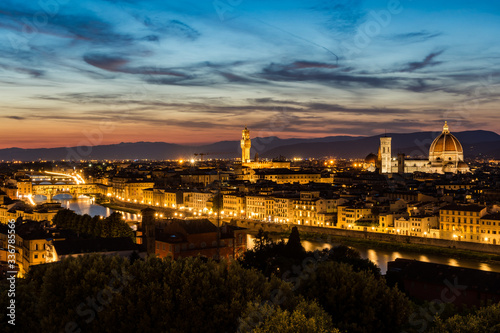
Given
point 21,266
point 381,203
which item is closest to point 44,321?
point 21,266

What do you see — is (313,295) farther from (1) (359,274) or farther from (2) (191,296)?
(2) (191,296)

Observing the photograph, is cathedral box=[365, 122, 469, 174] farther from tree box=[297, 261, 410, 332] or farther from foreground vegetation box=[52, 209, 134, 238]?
tree box=[297, 261, 410, 332]

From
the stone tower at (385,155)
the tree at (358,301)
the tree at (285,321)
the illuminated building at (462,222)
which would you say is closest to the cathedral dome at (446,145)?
the stone tower at (385,155)

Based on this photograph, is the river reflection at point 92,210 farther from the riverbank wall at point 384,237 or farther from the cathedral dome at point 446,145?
the cathedral dome at point 446,145

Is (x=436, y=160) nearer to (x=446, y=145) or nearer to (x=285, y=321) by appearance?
(x=446, y=145)

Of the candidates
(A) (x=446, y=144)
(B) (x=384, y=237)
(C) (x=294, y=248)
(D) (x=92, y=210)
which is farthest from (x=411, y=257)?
(A) (x=446, y=144)

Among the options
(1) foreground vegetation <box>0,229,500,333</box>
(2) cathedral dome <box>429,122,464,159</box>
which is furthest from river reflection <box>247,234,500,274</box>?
(2) cathedral dome <box>429,122,464,159</box>
